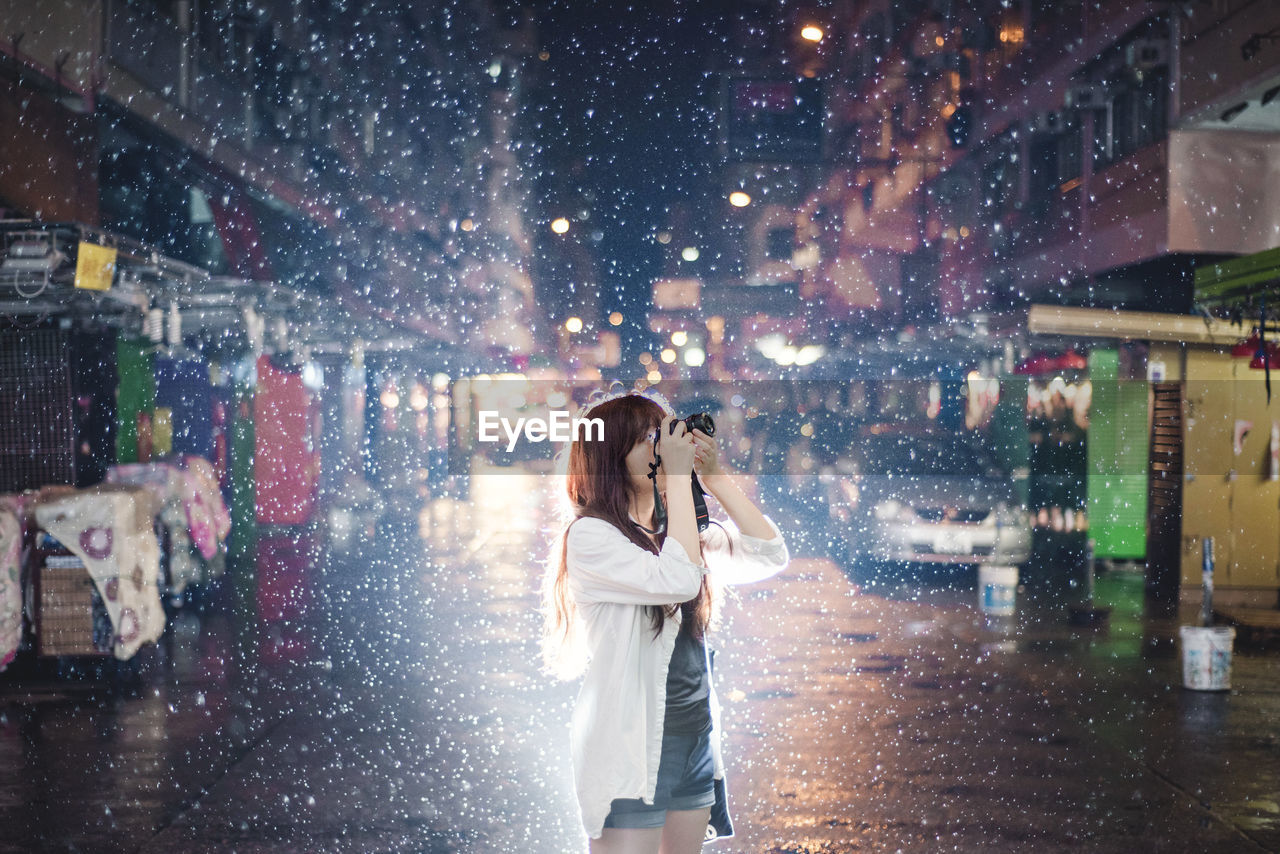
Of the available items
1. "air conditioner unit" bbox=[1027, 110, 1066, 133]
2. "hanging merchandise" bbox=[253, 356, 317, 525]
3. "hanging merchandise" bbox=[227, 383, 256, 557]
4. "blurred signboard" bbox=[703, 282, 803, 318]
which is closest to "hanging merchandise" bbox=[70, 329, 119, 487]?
"hanging merchandise" bbox=[227, 383, 256, 557]

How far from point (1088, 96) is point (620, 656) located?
546 inches

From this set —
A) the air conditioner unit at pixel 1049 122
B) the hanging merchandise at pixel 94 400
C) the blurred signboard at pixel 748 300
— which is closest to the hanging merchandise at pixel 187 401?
the hanging merchandise at pixel 94 400

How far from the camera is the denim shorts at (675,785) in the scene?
2285 millimetres

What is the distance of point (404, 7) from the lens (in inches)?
1115

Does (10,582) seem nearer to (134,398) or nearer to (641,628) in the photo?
(134,398)

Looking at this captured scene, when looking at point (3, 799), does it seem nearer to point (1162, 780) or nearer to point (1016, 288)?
point (1162, 780)

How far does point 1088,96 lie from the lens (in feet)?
44.6

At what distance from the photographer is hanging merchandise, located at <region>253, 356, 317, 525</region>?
1617cm

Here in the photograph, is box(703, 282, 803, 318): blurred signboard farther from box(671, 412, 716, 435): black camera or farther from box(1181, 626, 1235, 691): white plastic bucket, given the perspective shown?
box(671, 412, 716, 435): black camera

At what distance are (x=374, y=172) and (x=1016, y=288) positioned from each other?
52.8ft

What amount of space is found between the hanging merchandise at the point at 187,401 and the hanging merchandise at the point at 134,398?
1.09 feet

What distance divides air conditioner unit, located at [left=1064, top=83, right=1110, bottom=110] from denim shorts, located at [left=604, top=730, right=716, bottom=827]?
13.7 meters

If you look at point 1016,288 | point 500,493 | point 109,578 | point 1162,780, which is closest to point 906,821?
point 1162,780

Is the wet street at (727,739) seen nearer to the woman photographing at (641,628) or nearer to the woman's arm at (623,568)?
the woman photographing at (641,628)
